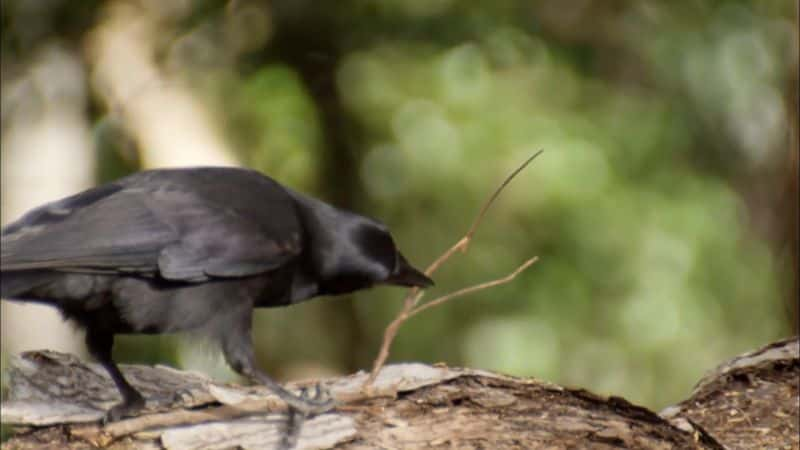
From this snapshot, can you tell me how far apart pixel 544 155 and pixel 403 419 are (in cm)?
416

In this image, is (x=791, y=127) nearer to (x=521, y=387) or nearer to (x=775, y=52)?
(x=521, y=387)

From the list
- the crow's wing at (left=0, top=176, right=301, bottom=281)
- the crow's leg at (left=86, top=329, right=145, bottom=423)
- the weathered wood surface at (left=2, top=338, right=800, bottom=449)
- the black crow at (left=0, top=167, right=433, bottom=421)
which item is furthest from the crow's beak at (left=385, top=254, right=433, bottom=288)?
the crow's leg at (left=86, top=329, right=145, bottom=423)

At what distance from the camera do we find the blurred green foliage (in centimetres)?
847

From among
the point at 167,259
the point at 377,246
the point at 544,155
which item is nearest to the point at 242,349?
the point at 167,259

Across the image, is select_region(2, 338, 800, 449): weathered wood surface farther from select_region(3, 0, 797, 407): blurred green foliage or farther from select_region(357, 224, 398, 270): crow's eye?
select_region(3, 0, 797, 407): blurred green foliage

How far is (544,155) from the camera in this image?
8.20 m

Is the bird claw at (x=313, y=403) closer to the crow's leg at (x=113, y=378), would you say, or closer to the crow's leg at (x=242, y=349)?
the crow's leg at (x=242, y=349)

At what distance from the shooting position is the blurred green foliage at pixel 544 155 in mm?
8469

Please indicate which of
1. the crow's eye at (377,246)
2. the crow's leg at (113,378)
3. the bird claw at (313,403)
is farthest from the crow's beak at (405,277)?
the crow's leg at (113,378)

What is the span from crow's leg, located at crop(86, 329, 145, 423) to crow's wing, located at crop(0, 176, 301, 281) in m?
0.33

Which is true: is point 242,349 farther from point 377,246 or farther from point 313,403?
point 377,246

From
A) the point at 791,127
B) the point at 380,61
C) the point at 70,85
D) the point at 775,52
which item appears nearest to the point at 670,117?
the point at 775,52

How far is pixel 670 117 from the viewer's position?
8.82 metres

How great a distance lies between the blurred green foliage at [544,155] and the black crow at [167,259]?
11.6ft
